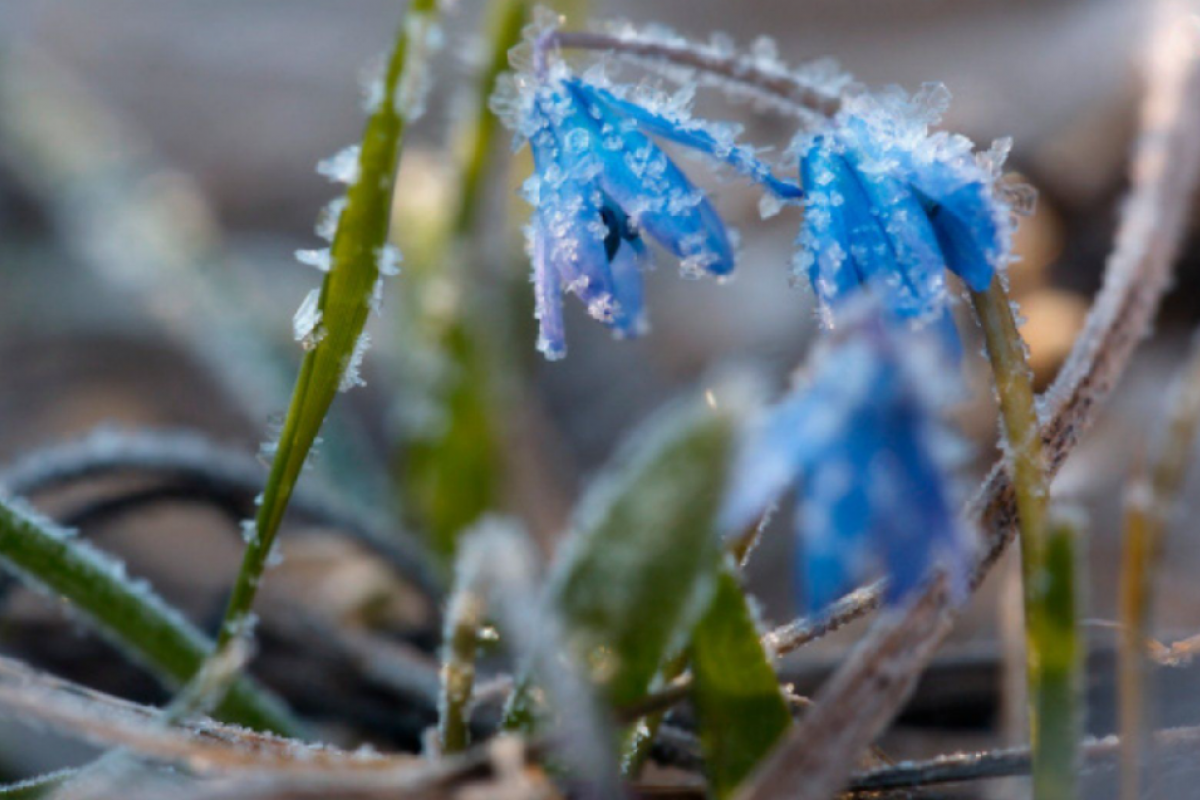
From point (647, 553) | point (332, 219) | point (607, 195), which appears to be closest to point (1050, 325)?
point (607, 195)

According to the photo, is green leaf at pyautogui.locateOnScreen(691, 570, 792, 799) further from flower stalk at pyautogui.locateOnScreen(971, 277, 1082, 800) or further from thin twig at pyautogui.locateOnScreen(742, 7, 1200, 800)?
Answer: flower stalk at pyautogui.locateOnScreen(971, 277, 1082, 800)

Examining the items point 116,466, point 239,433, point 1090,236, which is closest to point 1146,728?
point 116,466

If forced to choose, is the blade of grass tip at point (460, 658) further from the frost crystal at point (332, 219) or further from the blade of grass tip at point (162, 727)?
the frost crystal at point (332, 219)

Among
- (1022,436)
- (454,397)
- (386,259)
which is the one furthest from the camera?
(454,397)

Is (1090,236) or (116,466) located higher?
(1090,236)

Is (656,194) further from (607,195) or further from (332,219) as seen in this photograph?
(332,219)

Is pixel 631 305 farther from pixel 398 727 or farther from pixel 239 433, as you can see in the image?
pixel 239 433

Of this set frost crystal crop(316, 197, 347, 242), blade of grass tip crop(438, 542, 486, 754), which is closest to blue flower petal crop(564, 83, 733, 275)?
frost crystal crop(316, 197, 347, 242)
